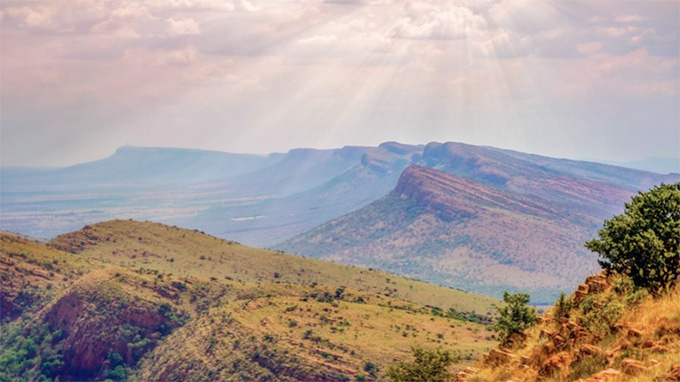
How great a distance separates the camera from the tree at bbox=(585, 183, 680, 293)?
24.7m

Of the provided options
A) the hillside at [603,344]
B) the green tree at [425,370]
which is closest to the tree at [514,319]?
the hillside at [603,344]

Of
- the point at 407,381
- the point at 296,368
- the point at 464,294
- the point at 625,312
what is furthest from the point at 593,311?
the point at 464,294

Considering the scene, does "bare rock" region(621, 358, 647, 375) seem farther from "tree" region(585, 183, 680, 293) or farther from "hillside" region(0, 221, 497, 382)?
"hillside" region(0, 221, 497, 382)

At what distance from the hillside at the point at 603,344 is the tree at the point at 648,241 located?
0.71 metres

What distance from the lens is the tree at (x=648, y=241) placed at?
2473 cm

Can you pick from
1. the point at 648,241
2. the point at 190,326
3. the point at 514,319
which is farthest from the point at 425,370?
the point at 190,326

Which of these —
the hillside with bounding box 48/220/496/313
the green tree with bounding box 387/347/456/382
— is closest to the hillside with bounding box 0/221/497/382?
the hillside with bounding box 48/220/496/313

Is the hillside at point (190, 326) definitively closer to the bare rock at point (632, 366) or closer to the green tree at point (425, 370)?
the green tree at point (425, 370)

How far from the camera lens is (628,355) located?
20344 millimetres

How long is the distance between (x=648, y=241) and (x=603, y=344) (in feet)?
15.9

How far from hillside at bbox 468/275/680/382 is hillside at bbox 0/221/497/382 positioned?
5465 centimetres

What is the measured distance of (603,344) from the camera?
72.3 feet

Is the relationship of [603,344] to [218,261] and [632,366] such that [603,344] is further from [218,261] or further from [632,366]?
[218,261]

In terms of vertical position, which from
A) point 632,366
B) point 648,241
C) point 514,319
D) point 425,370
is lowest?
point 425,370
